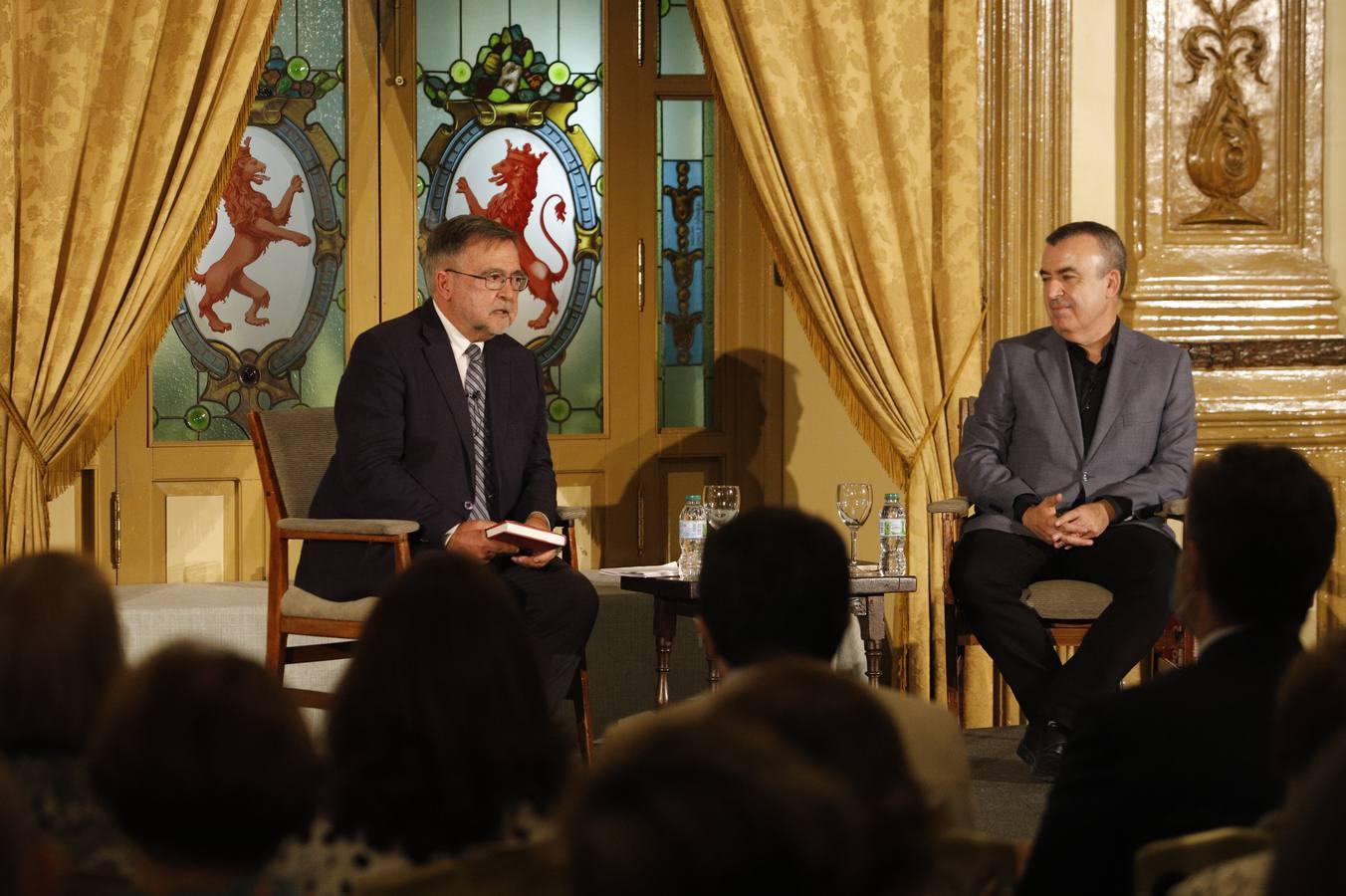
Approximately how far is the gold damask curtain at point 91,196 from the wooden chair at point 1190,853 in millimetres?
3518

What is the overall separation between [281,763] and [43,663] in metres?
0.42

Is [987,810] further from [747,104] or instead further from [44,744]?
[44,744]

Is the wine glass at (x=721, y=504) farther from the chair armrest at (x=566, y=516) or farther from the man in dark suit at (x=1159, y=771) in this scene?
the man in dark suit at (x=1159, y=771)

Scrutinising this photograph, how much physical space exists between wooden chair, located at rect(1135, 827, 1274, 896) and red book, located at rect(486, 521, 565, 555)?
2.47m

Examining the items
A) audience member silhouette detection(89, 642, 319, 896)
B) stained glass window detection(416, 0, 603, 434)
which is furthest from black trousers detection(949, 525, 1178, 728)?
audience member silhouette detection(89, 642, 319, 896)

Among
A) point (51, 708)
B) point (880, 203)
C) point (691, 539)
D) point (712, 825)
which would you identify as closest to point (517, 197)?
point (880, 203)

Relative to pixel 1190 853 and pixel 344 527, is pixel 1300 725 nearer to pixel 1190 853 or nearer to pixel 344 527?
pixel 1190 853

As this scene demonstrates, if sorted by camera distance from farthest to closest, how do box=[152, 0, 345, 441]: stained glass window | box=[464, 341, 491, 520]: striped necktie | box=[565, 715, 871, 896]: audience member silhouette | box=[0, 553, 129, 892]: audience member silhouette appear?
box=[152, 0, 345, 441]: stained glass window
box=[464, 341, 491, 520]: striped necktie
box=[0, 553, 129, 892]: audience member silhouette
box=[565, 715, 871, 896]: audience member silhouette

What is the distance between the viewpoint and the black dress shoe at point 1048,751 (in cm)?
373

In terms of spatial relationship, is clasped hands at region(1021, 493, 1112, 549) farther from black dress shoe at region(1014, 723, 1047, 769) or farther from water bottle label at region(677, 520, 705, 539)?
water bottle label at region(677, 520, 705, 539)

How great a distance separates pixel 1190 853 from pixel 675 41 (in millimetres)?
4722

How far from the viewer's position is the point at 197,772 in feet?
4.19

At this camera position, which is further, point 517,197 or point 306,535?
point 517,197

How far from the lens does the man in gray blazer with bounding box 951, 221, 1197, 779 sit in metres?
3.87
